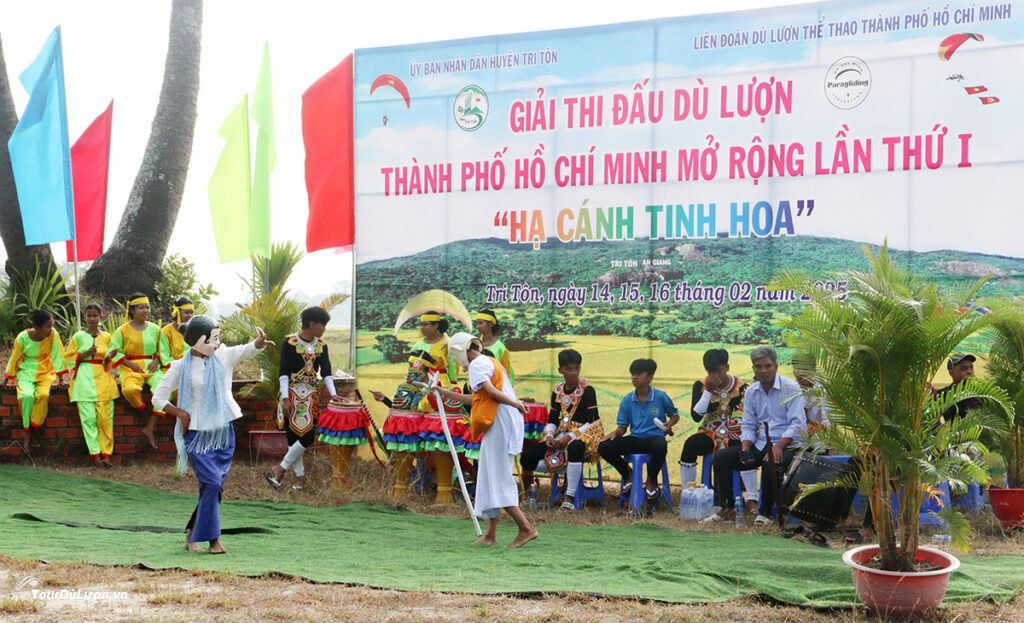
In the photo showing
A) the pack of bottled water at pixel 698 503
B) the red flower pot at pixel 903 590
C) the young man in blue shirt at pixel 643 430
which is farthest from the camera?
the young man in blue shirt at pixel 643 430

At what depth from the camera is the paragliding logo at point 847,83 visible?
8141 mm

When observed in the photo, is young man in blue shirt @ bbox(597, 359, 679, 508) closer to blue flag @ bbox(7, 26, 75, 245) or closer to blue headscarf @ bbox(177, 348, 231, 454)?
blue headscarf @ bbox(177, 348, 231, 454)

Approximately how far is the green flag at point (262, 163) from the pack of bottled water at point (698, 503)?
5551 mm

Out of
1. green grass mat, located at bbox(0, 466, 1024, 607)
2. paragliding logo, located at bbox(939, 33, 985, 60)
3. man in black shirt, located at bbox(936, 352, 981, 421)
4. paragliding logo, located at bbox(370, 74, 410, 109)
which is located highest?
paragliding logo, located at bbox(370, 74, 410, 109)

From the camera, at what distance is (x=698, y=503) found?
763 centimetres

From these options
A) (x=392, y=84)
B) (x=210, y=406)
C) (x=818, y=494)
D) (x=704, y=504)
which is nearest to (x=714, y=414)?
(x=704, y=504)

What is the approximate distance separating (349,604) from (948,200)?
5869 mm

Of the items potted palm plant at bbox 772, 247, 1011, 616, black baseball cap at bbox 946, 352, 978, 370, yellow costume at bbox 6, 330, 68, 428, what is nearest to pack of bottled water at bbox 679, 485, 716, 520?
black baseball cap at bbox 946, 352, 978, 370

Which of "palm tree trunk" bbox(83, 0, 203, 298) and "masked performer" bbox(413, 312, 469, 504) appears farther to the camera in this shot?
"palm tree trunk" bbox(83, 0, 203, 298)

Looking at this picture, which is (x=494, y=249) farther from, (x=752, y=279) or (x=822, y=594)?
(x=822, y=594)

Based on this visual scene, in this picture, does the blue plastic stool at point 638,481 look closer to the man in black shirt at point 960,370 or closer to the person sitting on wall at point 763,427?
the person sitting on wall at point 763,427

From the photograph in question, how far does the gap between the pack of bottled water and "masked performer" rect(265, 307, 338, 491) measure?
3.38m

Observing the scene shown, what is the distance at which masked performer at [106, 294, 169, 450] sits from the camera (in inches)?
387

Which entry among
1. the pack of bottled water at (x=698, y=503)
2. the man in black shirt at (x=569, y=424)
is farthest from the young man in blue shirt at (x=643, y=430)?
the pack of bottled water at (x=698, y=503)
